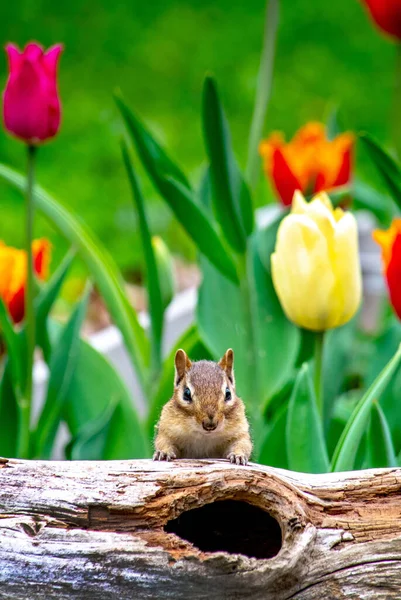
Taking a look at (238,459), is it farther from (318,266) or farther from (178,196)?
(178,196)

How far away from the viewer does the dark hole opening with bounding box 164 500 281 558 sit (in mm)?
1740

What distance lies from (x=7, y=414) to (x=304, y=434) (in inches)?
29.9

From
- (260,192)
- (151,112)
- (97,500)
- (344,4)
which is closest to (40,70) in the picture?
(97,500)

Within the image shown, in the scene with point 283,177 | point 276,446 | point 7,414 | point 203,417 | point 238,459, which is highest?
point 283,177

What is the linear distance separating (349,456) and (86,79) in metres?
5.60

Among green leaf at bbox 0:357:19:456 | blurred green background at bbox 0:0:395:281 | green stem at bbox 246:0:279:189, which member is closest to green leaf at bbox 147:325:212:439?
green leaf at bbox 0:357:19:456

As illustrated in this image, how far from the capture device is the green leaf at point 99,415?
240cm

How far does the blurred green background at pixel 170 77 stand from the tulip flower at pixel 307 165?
264 centimetres

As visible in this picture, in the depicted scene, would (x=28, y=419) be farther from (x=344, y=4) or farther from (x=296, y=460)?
(x=344, y=4)

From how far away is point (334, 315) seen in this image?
2.12 m

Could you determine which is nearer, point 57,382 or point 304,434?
point 304,434

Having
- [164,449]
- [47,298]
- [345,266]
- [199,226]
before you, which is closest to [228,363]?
[164,449]

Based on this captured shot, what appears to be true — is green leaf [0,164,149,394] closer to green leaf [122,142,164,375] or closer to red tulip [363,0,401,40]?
green leaf [122,142,164,375]

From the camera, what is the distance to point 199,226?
2.34 m
